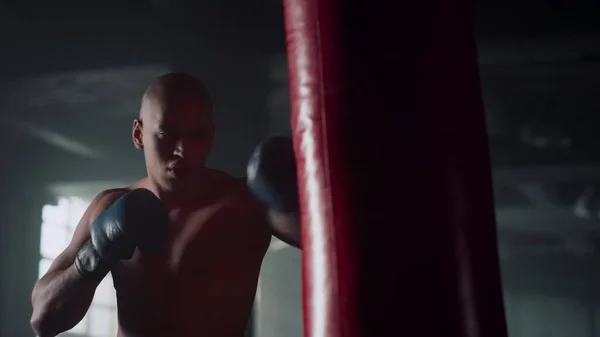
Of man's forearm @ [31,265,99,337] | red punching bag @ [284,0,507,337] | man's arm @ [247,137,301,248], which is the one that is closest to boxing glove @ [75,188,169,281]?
man's forearm @ [31,265,99,337]

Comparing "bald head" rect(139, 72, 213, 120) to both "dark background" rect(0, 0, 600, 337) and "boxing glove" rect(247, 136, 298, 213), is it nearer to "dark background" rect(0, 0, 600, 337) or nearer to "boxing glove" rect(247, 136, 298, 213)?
"dark background" rect(0, 0, 600, 337)

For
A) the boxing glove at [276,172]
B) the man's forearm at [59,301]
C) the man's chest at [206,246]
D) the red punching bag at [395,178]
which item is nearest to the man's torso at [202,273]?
the man's chest at [206,246]

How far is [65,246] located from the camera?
163 cm

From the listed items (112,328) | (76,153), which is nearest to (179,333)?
(112,328)

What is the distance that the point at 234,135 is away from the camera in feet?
5.17

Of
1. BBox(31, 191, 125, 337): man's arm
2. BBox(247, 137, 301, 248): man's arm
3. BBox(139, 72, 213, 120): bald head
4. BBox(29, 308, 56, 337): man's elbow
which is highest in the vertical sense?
BBox(139, 72, 213, 120): bald head

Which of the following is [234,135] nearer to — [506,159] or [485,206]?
[506,159]

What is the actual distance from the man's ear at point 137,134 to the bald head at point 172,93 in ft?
0.07

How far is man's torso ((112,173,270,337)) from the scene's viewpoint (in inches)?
57.9

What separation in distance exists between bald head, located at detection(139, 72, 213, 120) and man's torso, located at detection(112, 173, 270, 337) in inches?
10.2

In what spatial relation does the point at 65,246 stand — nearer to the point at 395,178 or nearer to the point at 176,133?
the point at 176,133

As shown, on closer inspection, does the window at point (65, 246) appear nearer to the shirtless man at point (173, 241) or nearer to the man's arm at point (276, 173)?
the shirtless man at point (173, 241)

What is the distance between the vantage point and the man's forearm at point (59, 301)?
1538 millimetres

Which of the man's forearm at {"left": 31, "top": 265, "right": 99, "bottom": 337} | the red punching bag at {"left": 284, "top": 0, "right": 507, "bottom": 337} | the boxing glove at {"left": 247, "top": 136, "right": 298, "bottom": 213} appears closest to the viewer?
the red punching bag at {"left": 284, "top": 0, "right": 507, "bottom": 337}
